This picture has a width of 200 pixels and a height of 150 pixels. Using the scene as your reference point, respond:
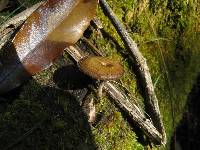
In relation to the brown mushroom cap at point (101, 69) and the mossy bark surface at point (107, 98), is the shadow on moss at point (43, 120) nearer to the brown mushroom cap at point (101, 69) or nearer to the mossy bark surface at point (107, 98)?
the mossy bark surface at point (107, 98)

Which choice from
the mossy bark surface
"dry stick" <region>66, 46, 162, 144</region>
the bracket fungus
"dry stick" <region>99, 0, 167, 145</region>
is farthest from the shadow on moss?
"dry stick" <region>99, 0, 167, 145</region>

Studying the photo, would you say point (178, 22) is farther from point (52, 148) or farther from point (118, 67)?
point (52, 148)

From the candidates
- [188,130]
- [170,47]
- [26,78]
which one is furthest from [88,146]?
[188,130]

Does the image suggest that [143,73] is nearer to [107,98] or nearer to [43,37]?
[107,98]

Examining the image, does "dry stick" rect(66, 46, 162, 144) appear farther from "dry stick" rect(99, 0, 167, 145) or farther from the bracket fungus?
the bracket fungus

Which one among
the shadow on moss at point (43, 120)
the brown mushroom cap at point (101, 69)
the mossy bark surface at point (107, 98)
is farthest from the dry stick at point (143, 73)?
the shadow on moss at point (43, 120)
